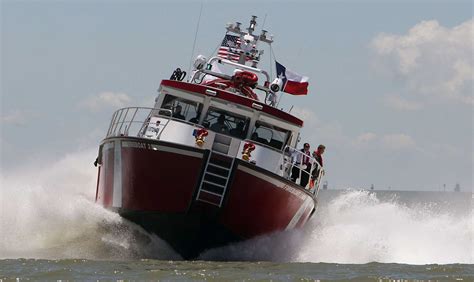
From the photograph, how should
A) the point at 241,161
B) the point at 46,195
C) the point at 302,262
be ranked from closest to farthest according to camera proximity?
the point at 241,161
the point at 302,262
the point at 46,195

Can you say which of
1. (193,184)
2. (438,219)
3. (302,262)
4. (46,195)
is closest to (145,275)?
(193,184)

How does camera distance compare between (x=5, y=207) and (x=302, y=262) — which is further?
(x=5, y=207)

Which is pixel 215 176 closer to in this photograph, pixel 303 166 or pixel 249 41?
pixel 303 166

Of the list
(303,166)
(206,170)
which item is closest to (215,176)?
→ (206,170)

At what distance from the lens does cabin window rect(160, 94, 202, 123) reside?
21.7m

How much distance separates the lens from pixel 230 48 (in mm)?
26109

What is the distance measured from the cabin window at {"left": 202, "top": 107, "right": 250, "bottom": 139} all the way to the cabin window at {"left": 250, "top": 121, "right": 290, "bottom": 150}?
0.25m

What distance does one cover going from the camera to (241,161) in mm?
19766

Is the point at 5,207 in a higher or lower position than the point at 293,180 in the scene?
lower

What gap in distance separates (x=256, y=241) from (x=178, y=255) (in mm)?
1680

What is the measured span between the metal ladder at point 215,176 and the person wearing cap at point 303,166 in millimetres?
2126

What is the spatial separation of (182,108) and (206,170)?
265 centimetres

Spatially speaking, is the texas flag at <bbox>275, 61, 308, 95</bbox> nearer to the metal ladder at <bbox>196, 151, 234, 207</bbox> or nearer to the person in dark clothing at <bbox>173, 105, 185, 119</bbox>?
the person in dark clothing at <bbox>173, 105, 185, 119</bbox>

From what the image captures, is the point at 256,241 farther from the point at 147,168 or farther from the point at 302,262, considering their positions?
the point at 147,168
